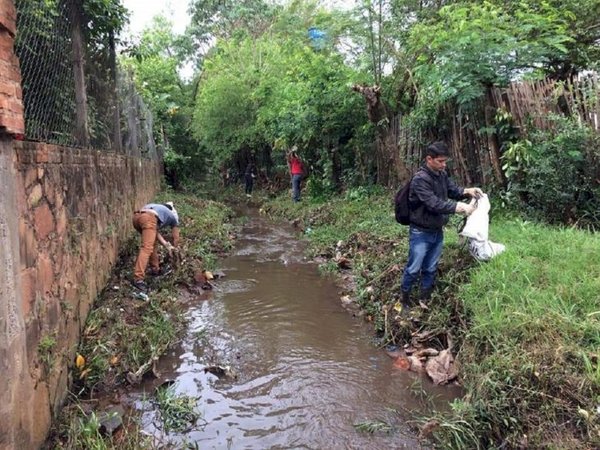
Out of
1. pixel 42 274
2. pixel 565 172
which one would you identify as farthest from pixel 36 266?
pixel 565 172

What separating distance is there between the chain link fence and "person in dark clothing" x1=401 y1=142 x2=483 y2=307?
3630 millimetres

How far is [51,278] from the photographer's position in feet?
11.6

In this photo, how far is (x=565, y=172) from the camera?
5.86m

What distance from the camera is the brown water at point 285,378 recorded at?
344 cm

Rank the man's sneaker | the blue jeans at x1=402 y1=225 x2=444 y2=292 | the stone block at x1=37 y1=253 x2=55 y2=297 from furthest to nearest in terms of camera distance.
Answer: the man's sneaker → the blue jeans at x1=402 y1=225 x2=444 y2=292 → the stone block at x1=37 y1=253 x2=55 y2=297

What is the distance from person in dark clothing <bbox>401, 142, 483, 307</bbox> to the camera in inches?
192

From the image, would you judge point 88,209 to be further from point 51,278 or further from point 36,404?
point 36,404

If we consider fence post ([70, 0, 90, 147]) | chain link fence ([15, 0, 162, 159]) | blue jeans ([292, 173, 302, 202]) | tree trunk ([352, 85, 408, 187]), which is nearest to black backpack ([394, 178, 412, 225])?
chain link fence ([15, 0, 162, 159])

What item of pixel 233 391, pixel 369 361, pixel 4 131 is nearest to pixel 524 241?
pixel 369 361

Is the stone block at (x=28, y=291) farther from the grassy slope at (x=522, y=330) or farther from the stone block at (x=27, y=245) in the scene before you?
the grassy slope at (x=522, y=330)

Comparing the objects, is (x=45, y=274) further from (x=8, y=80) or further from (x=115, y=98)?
(x=115, y=98)

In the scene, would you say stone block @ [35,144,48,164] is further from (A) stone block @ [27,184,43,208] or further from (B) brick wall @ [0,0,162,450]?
(A) stone block @ [27,184,43,208]

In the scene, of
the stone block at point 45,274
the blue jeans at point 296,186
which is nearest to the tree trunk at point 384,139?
the blue jeans at point 296,186

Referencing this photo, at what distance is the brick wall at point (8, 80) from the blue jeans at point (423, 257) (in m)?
3.81
